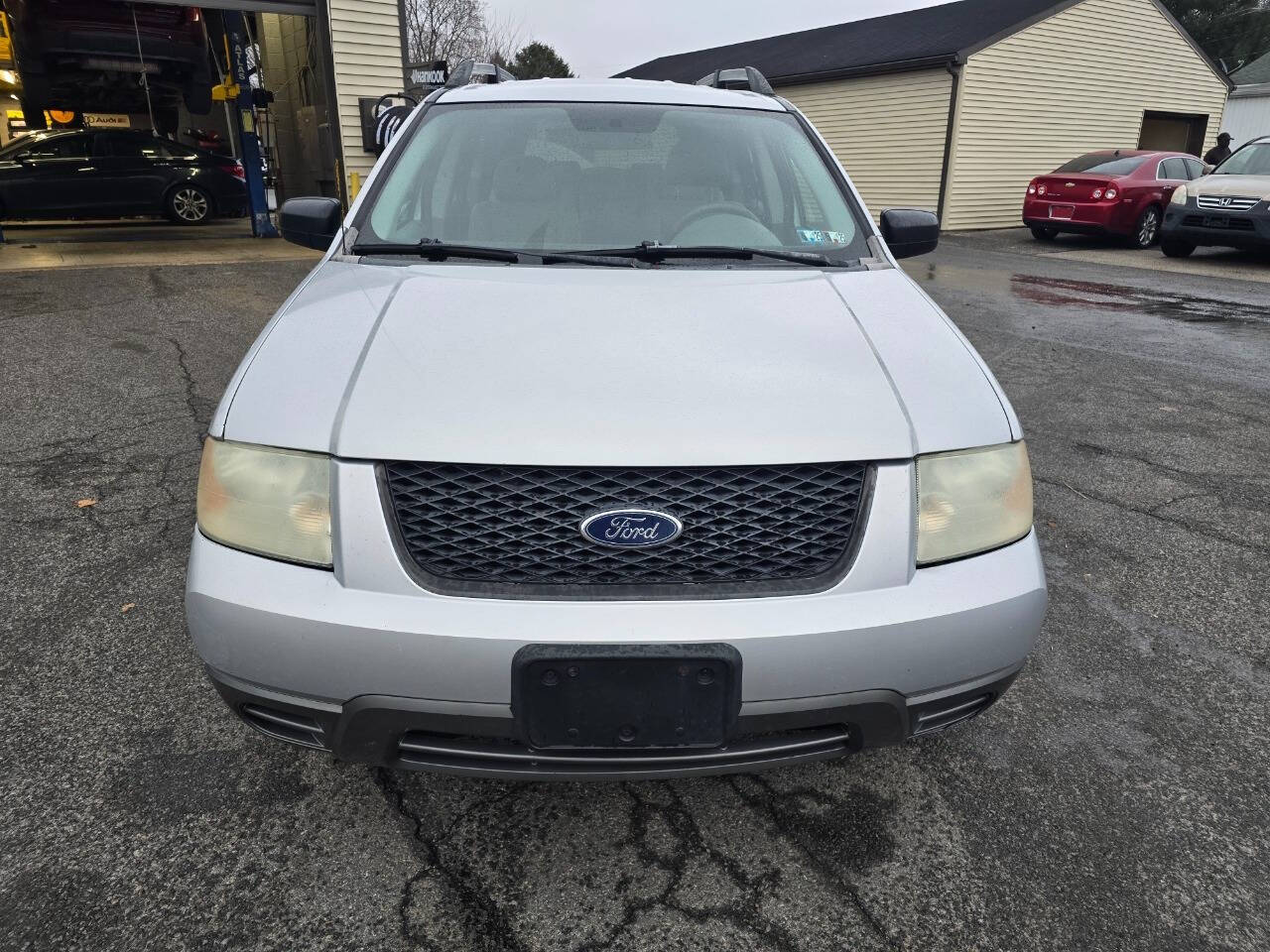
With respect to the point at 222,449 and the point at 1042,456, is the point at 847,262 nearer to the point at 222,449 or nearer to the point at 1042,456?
the point at 222,449

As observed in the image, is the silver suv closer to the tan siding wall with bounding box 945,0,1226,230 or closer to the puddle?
the puddle

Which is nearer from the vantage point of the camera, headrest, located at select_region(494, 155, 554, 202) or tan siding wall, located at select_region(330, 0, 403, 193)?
headrest, located at select_region(494, 155, 554, 202)

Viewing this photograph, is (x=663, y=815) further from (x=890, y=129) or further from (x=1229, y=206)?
(x=890, y=129)

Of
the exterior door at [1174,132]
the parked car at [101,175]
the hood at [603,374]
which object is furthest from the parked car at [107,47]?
the exterior door at [1174,132]

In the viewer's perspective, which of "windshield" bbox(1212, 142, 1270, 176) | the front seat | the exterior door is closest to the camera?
the front seat

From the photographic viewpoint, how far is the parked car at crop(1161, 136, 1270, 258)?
443 inches

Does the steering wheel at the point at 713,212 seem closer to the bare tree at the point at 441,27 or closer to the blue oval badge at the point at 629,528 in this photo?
the blue oval badge at the point at 629,528

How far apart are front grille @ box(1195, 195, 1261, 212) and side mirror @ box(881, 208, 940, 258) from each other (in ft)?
37.2

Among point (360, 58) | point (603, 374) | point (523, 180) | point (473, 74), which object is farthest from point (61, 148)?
point (603, 374)

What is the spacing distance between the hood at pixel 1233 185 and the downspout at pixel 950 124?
5153mm

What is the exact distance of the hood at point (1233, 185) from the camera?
1116 cm

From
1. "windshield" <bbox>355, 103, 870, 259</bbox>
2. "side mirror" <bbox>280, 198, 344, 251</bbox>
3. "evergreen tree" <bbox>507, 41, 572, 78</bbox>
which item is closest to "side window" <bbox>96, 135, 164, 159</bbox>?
"side mirror" <bbox>280, 198, 344, 251</bbox>

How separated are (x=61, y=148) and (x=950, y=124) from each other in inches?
635

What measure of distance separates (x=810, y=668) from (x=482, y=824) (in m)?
0.91
